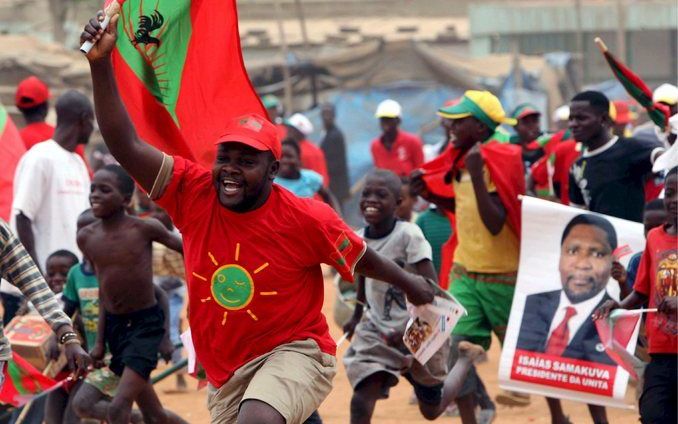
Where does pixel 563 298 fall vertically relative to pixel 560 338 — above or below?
above

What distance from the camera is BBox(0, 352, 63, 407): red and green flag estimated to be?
778 centimetres

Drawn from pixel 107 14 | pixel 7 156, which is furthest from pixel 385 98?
pixel 107 14

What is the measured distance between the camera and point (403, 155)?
56.4 feet

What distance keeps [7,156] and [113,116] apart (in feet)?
16.1

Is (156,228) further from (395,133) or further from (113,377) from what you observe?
(395,133)

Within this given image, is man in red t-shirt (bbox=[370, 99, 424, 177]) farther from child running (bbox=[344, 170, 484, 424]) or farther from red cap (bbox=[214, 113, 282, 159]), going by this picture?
red cap (bbox=[214, 113, 282, 159])

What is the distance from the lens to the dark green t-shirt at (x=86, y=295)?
8.40 m

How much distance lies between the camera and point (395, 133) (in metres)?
17.4

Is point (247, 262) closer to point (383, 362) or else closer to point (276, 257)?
point (276, 257)

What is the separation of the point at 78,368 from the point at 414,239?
2542 mm

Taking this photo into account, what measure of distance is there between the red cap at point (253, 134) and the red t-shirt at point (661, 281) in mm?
1967

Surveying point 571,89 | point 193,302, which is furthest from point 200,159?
point 571,89

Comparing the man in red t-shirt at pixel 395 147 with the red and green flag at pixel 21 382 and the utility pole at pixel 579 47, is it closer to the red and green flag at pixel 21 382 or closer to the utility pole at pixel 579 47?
the red and green flag at pixel 21 382

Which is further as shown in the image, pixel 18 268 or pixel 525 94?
pixel 525 94
